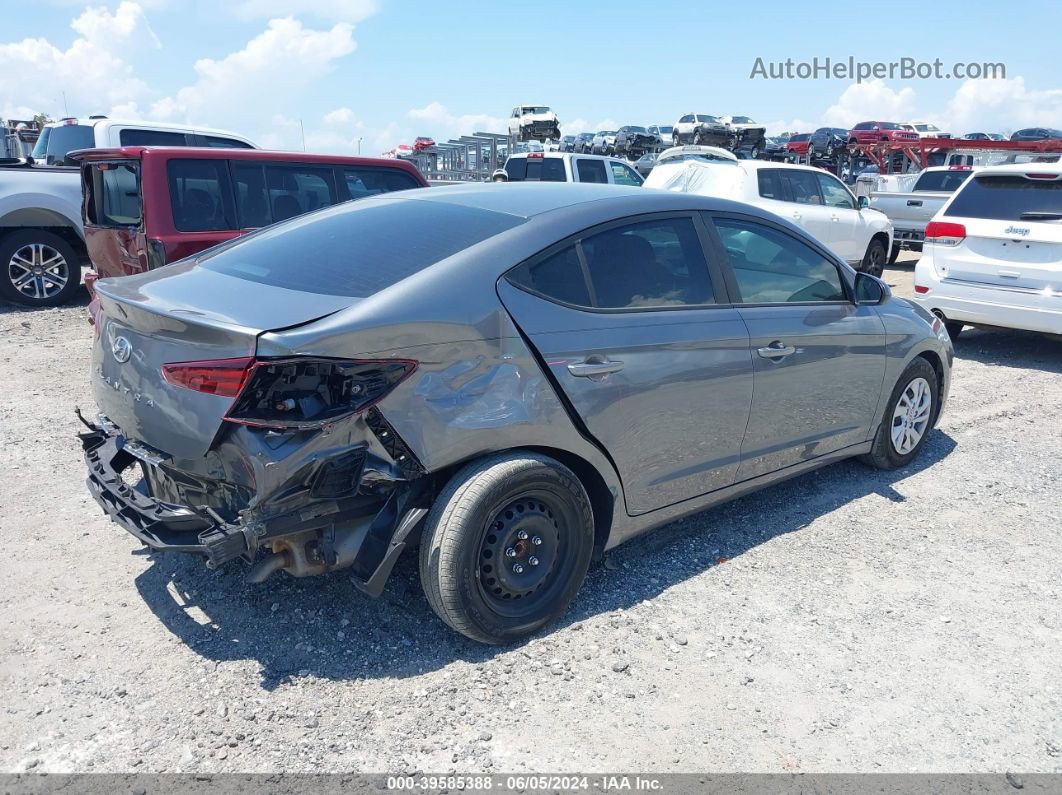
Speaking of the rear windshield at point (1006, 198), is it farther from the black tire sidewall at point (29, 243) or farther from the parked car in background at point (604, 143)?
the parked car in background at point (604, 143)

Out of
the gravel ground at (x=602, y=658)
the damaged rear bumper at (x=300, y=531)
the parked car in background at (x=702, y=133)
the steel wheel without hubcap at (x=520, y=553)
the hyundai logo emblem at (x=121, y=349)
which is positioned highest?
the parked car in background at (x=702, y=133)

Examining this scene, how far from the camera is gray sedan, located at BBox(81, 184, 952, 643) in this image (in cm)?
278

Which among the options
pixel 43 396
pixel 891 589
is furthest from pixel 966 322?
pixel 43 396

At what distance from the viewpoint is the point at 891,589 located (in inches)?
147

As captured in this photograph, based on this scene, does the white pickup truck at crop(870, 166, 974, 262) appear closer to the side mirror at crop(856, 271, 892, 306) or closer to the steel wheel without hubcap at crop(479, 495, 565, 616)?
the side mirror at crop(856, 271, 892, 306)

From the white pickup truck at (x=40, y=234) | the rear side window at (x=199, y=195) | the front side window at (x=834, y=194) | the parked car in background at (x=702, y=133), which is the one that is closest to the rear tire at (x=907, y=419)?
the rear side window at (x=199, y=195)

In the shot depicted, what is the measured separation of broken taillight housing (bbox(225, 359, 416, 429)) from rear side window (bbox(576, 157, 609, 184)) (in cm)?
1248

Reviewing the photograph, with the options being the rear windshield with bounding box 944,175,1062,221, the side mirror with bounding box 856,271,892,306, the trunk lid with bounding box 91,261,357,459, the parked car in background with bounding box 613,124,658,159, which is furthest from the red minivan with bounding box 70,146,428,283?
the parked car in background with bounding box 613,124,658,159

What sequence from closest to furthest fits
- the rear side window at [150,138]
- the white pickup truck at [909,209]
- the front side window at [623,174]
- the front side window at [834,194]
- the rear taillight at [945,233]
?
the rear taillight at [945,233]
the rear side window at [150,138]
the front side window at [834,194]
the white pickup truck at [909,209]
the front side window at [623,174]

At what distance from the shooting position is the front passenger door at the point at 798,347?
13.1 ft

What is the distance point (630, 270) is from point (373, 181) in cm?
499

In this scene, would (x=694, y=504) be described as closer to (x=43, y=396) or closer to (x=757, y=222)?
(x=757, y=222)

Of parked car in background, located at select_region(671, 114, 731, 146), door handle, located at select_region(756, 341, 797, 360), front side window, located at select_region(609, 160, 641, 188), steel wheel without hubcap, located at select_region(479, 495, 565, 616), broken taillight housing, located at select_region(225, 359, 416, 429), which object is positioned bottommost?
steel wheel without hubcap, located at select_region(479, 495, 565, 616)

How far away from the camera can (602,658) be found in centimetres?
318
